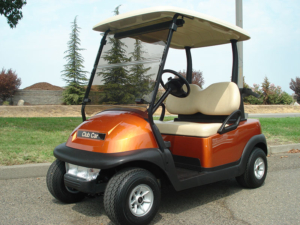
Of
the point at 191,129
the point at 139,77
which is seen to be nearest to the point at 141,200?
the point at 191,129

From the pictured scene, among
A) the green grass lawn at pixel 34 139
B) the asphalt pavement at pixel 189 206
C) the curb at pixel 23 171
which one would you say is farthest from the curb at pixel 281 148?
the curb at pixel 23 171

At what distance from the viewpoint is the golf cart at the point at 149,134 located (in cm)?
274

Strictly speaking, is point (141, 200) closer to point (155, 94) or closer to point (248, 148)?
point (155, 94)

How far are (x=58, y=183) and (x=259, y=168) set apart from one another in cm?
258

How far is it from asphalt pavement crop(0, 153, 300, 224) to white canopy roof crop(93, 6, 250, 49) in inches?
72.3

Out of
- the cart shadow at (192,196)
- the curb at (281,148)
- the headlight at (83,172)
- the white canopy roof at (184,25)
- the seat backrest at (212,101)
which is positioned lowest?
the cart shadow at (192,196)

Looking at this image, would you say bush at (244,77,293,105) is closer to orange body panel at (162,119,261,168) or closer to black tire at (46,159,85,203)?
orange body panel at (162,119,261,168)

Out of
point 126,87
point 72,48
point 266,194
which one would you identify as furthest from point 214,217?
point 72,48

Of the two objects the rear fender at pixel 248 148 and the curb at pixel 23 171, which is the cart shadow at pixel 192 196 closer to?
the rear fender at pixel 248 148

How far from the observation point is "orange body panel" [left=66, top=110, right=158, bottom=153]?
2.75 meters

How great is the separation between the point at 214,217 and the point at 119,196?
1.08 metres

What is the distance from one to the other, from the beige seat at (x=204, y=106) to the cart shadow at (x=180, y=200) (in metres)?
0.76

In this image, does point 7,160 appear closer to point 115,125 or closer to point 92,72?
point 92,72

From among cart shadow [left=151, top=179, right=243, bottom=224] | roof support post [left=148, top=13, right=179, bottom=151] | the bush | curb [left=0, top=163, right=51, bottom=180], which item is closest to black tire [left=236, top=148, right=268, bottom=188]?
cart shadow [left=151, top=179, right=243, bottom=224]
